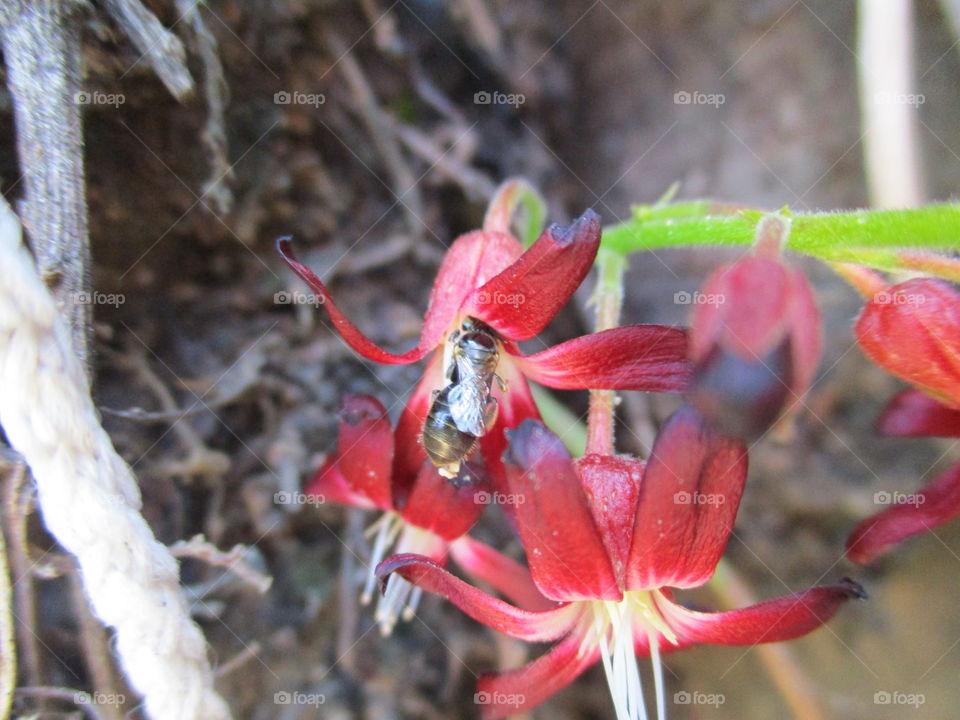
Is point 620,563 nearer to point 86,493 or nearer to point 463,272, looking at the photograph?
point 463,272

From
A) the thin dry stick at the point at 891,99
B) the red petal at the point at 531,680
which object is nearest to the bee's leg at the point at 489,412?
the red petal at the point at 531,680

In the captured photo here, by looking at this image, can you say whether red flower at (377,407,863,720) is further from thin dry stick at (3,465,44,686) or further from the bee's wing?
thin dry stick at (3,465,44,686)

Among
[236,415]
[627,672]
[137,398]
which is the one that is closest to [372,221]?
[236,415]

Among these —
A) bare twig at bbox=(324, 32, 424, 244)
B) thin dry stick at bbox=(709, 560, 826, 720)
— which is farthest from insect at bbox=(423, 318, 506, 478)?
thin dry stick at bbox=(709, 560, 826, 720)

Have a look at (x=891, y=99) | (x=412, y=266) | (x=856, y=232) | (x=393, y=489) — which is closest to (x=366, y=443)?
(x=393, y=489)

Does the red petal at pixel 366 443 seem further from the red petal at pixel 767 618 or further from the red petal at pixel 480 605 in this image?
the red petal at pixel 767 618

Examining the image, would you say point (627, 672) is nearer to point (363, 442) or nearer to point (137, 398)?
point (363, 442)
